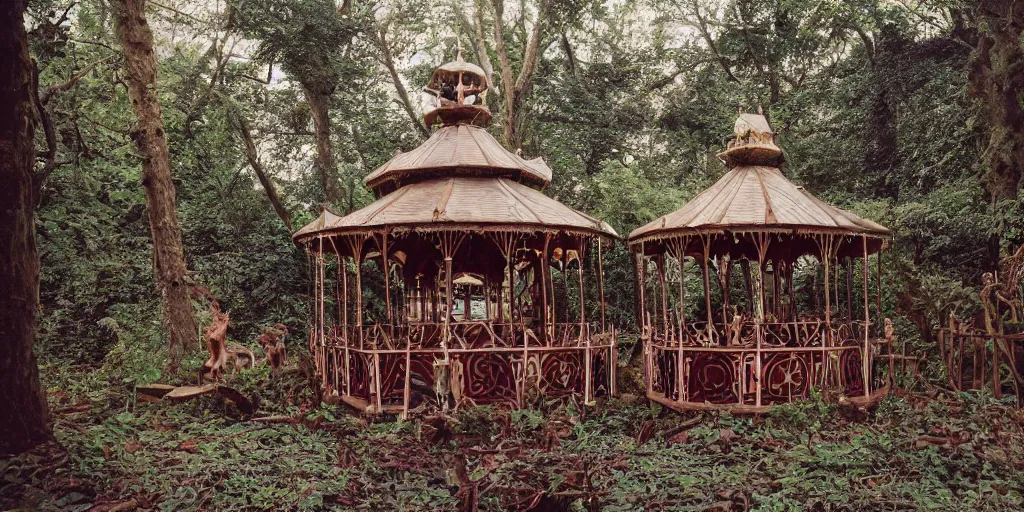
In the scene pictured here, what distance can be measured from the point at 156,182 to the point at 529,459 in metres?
9.92

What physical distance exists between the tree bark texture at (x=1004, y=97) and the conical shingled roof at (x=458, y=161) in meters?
9.75

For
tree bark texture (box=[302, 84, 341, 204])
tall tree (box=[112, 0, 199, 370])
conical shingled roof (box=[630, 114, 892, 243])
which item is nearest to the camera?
conical shingled roof (box=[630, 114, 892, 243])

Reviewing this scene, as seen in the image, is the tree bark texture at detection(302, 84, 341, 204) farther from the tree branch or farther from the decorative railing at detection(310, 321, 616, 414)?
the decorative railing at detection(310, 321, 616, 414)

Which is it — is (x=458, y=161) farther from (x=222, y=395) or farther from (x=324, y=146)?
(x=324, y=146)

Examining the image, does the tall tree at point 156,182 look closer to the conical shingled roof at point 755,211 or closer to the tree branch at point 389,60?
the conical shingled roof at point 755,211

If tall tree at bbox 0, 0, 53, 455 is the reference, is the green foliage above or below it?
below

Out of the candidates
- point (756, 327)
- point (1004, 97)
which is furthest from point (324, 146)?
point (1004, 97)

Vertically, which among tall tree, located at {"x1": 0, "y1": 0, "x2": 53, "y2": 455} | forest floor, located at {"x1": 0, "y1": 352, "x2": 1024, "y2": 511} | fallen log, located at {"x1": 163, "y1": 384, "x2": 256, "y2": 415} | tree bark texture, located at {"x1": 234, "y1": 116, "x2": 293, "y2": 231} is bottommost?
forest floor, located at {"x1": 0, "y1": 352, "x2": 1024, "y2": 511}

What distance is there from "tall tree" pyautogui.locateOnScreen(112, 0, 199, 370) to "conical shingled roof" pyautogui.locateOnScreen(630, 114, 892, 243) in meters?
8.77

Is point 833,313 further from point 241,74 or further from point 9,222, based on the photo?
point 241,74

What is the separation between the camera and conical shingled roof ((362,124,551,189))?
48.0 ft

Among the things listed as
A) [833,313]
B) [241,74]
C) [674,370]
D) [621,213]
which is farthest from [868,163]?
[241,74]

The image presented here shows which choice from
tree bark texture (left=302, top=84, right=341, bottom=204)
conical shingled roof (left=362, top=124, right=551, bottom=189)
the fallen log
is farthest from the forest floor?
tree bark texture (left=302, top=84, right=341, bottom=204)

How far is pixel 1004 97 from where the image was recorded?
54.7 ft
